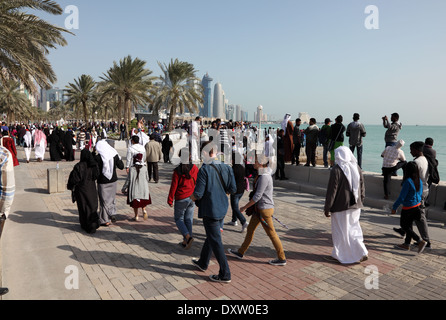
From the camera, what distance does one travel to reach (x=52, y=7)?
1180cm

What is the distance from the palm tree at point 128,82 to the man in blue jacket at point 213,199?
2632cm

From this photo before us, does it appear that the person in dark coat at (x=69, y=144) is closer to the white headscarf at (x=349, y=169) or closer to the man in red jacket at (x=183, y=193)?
the man in red jacket at (x=183, y=193)

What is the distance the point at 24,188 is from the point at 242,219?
8.26m

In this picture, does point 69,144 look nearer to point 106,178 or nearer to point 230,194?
point 106,178

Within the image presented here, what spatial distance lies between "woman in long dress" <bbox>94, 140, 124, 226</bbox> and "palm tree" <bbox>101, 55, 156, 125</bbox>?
77.1 feet

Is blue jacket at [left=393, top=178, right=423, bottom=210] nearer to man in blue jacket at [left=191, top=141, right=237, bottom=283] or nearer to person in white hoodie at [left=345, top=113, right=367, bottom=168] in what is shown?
man in blue jacket at [left=191, top=141, right=237, bottom=283]

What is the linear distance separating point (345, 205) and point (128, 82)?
89.3 ft

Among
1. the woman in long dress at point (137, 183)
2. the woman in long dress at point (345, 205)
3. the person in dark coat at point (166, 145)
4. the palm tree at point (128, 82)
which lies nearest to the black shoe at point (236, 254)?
Result: the woman in long dress at point (345, 205)

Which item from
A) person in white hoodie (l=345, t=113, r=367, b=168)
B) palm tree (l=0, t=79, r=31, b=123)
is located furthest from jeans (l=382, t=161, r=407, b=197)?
palm tree (l=0, t=79, r=31, b=123)

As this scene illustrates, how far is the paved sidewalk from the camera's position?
159 inches

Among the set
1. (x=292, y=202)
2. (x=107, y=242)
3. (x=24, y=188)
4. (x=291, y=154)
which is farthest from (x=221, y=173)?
(x=24, y=188)
